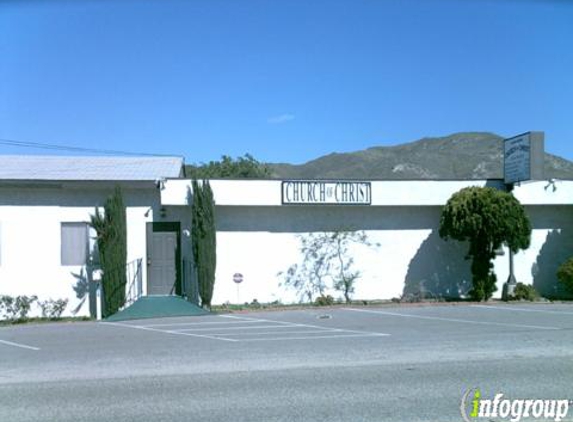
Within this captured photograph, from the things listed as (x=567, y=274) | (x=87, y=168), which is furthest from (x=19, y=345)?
(x=567, y=274)

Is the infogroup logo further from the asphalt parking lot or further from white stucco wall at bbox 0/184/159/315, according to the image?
white stucco wall at bbox 0/184/159/315

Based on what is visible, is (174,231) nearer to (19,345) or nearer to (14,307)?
(14,307)

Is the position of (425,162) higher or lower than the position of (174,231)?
higher

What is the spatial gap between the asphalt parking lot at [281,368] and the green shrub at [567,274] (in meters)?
5.93

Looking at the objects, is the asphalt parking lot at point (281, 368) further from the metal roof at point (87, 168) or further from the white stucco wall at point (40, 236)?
the metal roof at point (87, 168)

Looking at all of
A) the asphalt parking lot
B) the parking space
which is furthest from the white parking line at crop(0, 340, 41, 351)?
the parking space

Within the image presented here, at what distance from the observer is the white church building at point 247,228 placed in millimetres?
20562

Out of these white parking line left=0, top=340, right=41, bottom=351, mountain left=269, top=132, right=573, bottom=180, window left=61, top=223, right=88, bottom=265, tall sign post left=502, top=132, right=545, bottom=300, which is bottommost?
white parking line left=0, top=340, right=41, bottom=351

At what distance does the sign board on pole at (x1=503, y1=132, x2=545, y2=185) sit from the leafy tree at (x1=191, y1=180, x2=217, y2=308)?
34.2 feet

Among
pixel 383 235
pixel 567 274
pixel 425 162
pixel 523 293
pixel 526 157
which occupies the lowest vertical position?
pixel 523 293

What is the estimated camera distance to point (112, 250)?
19.9 m

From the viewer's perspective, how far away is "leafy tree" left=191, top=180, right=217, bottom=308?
20672 mm

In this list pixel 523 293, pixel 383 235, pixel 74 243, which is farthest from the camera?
pixel 383 235

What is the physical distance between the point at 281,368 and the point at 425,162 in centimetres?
5785
